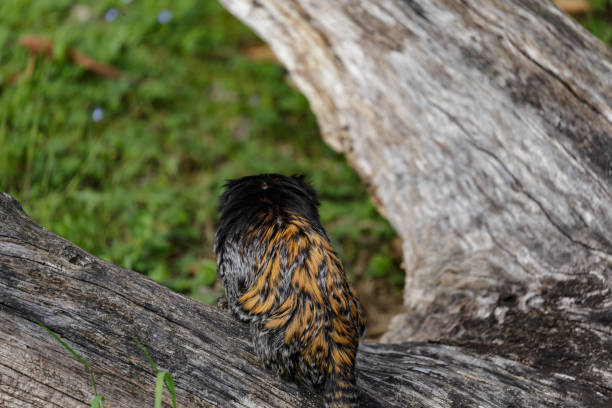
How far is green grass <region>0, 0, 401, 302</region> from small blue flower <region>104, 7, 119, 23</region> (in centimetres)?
8

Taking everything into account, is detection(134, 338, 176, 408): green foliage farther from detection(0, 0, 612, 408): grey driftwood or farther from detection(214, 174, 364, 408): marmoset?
detection(214, 174, 364, 408): marmoset

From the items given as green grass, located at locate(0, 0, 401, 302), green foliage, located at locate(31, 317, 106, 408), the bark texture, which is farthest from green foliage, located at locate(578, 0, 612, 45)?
green foliage, located at locate(31, 317, 106, 408)

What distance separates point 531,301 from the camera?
3625 millimetres

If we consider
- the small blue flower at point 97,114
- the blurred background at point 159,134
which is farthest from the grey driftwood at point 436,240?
the small blue flower at point 97,114

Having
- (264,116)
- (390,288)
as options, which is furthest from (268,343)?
(264,116)

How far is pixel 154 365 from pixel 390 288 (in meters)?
3.00

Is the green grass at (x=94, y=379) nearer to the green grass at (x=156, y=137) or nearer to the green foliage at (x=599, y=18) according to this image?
the green grass at (x=156, y=137)

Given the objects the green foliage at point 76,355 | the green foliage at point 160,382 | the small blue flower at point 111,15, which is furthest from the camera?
the small blue flower at point 111,15

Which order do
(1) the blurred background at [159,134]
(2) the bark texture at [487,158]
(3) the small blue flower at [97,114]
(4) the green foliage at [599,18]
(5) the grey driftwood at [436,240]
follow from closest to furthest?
(5) the grey driftwood at [436,240]
(2) the bark texture at [487,158]
(1) the blurred background at [159,134]
(3) the small blue flower at [97,114]
(4) the green foliage at [599,18]

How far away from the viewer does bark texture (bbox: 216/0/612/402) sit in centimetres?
356

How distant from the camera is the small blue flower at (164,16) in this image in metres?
6.98

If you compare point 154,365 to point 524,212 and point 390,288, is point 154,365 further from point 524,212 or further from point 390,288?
point 390,288

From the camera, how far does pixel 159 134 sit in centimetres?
641

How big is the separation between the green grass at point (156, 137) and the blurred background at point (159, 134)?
0.01 metres
